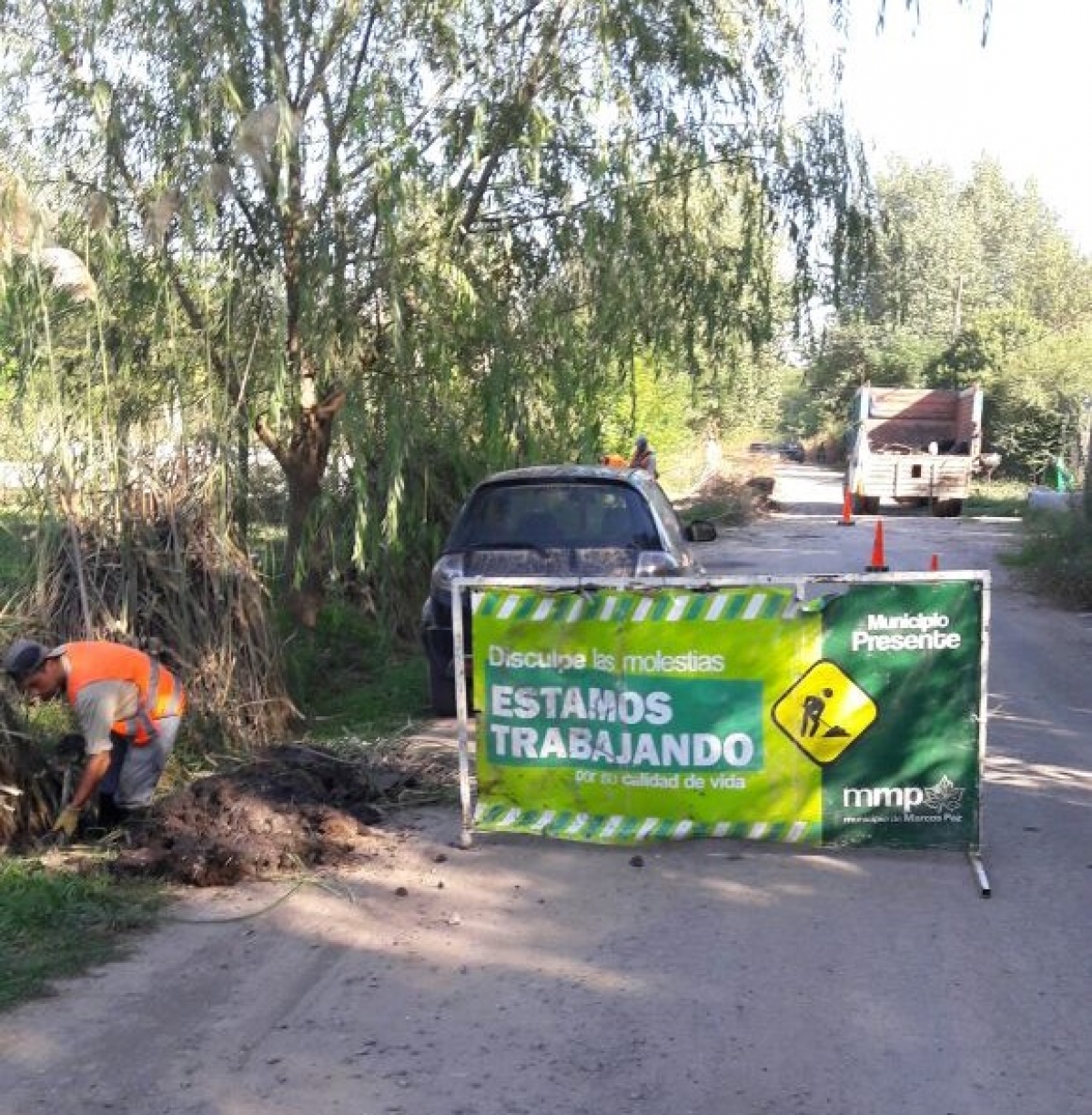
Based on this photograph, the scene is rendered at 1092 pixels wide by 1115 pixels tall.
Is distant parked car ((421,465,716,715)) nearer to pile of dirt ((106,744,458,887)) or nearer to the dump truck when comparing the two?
pile of dirt ((106,744,458,887))

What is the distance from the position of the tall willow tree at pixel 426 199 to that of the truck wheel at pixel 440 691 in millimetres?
1102

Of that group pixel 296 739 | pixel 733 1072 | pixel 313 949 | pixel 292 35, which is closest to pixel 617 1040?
pixel 733 1072

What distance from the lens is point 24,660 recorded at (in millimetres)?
6391

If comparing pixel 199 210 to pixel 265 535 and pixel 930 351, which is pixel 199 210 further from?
pixel 930 351

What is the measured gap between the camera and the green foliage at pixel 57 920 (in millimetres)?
4965

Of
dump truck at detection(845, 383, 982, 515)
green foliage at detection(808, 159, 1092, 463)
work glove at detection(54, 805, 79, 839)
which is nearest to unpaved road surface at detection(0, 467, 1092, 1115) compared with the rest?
work glove at detection(54, 805, 79, 839)

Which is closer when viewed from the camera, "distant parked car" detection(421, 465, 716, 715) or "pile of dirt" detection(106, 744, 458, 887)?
"pile of dirt" detection(106, 744, 458, 887)

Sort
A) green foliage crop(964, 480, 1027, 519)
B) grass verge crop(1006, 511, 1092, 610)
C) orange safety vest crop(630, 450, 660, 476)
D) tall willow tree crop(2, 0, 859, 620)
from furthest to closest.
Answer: green foliage crop(964, 480, 1027, 519) → orange safety vest crop(630, 450, 660, 476) → grass verge crop(1006, 511, 1092, 610) → tall willow tree crop(2, 0, 859, 620)

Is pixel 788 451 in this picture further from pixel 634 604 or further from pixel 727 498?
pixel 634 604

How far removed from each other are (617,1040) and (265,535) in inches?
249

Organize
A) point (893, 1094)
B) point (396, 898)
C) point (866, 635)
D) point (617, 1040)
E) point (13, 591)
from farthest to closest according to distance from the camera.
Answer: point (13, 591)
point (866, 635)
point (396, 898)
point (617, 1040)
point (893, 1094)

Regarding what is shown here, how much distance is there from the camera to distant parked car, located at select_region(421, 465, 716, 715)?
903cm

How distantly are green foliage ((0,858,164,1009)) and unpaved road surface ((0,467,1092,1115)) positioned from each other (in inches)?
5.8

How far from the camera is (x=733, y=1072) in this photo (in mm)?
4148
